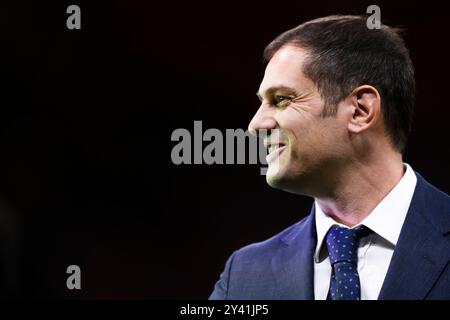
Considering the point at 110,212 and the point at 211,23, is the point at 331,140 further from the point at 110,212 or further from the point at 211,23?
the point at 110,212

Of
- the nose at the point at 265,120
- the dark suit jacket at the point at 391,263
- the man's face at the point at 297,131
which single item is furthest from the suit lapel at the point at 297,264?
the nose at the point at 265,120

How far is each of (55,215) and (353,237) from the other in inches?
40.8

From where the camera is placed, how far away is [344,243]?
138cm

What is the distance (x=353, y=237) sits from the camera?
1.39 metres

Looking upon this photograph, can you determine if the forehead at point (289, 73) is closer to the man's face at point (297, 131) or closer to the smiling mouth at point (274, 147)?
the man's face at point (297, 131)

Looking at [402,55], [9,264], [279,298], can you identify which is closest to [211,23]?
[402,55]

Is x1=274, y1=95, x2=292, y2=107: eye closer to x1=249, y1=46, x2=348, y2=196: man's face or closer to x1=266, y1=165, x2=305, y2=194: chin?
x1=249, y1=46, x2=348, y2=196: man's face

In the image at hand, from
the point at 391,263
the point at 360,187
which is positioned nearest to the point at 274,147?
the point at 360,187

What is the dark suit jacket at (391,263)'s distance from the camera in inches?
50.2

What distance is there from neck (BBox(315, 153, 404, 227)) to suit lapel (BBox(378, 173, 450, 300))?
0.34ft

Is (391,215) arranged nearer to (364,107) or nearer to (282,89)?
(364,107)

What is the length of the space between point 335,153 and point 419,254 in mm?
299

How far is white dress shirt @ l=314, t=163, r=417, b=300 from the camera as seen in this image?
1351 millimetres

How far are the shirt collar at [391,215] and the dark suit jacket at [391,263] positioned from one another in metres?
0.02
